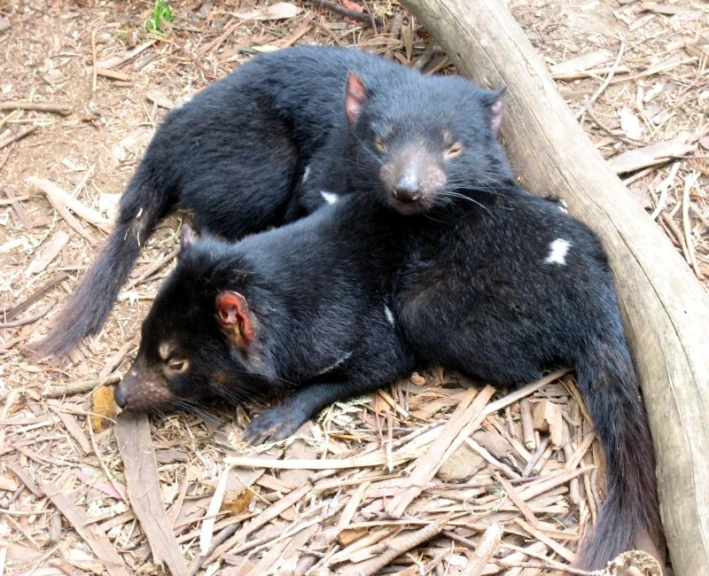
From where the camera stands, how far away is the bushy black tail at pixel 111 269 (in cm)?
427

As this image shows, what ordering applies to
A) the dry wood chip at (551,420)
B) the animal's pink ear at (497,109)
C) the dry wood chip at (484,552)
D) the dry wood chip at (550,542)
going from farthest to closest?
1. the animal's pink ear at (497,109)
2. the dry wood chip at (551,420)
3. the dry wood chip at (550,542)
4. the dry wood chip at (484,552)

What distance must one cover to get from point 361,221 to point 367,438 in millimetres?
1052

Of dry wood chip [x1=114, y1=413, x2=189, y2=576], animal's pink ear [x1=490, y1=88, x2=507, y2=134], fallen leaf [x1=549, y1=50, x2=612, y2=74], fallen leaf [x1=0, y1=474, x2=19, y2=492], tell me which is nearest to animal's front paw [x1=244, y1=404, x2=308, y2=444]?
dry wood chip [x1=114, y1=413, x2=189, y2=576]

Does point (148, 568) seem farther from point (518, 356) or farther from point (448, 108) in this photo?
point (448, 108)

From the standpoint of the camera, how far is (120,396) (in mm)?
3869

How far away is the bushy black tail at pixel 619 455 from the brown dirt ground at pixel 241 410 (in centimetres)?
10

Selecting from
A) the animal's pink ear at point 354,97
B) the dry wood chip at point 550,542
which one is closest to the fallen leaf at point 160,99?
the animal's pink ear at point 354,97

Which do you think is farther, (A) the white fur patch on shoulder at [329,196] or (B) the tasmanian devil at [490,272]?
(A) the white fur patch on shoulder at [329,196]

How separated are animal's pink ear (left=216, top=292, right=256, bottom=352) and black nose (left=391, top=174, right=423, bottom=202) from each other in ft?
2.83

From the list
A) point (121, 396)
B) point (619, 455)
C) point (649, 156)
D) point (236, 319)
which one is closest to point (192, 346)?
point (236, 319)

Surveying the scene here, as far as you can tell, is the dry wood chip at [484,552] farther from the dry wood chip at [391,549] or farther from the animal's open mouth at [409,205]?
the animal's open mouth at [409,205]

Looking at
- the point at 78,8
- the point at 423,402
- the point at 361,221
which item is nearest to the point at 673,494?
the point at 423,402

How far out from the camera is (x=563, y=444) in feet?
12.1

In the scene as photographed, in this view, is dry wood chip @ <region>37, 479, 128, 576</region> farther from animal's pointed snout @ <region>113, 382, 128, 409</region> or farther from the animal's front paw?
the animal's front paw
